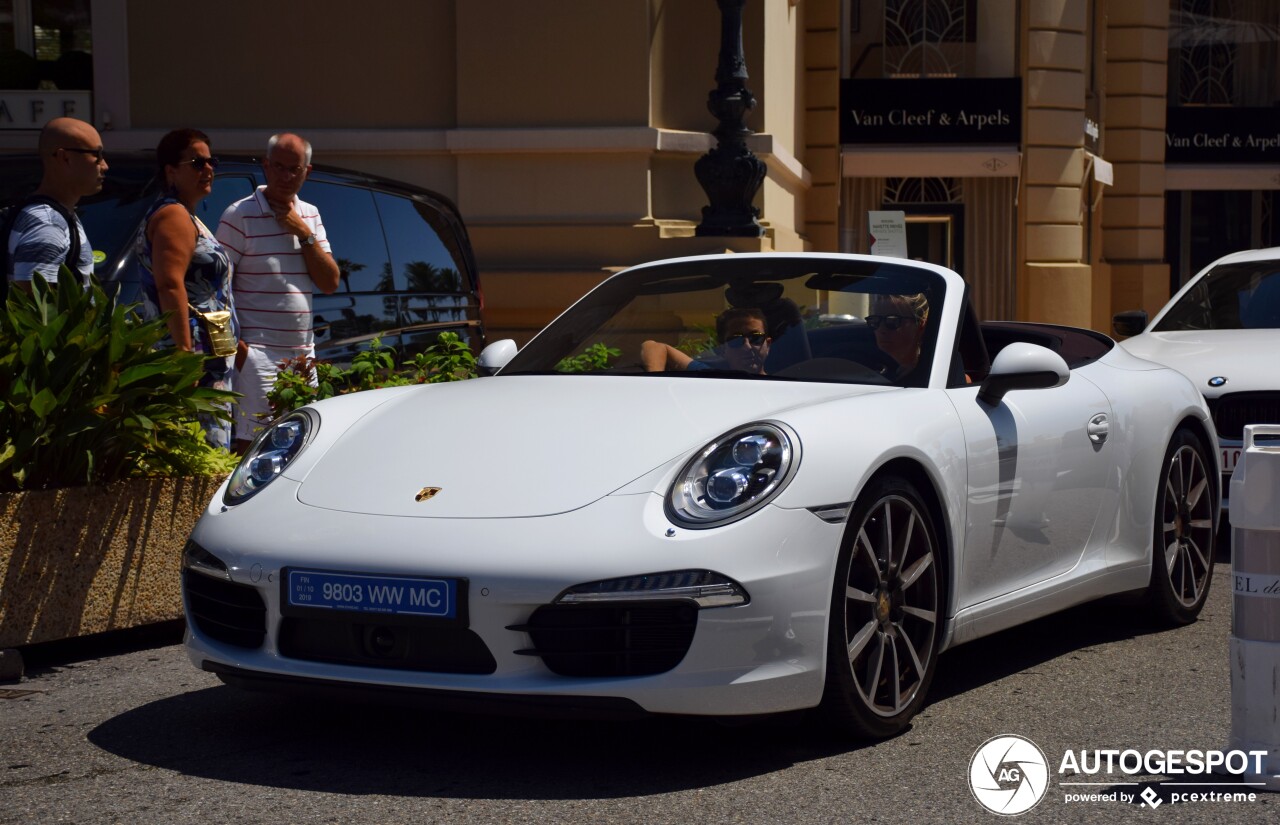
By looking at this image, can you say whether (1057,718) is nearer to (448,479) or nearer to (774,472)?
(774,472)

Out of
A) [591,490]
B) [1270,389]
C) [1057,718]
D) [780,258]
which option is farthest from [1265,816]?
[1270,389]

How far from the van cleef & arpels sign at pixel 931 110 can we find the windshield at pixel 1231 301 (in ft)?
48.8

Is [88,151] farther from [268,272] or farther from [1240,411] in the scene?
[1240,411]

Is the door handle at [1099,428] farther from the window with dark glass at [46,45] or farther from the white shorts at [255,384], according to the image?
the window with dark glass at [46,45]

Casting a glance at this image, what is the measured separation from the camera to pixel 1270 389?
855cm

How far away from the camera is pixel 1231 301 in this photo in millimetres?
10148

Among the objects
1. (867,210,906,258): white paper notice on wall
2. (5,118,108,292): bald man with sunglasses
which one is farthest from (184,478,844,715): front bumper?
(867,210,906,258): white paper notice on wall

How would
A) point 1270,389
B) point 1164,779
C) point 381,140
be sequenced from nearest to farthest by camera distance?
1. point 1164,779
2. point 1270,389
3. point 381,140

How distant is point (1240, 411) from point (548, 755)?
4989 millimetres

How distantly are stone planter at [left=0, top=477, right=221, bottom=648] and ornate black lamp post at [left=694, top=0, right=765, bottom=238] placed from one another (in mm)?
7132

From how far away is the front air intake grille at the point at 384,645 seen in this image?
14.5ft

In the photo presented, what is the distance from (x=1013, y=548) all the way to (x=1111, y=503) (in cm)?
79

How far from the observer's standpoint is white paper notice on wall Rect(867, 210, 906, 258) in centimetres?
1295

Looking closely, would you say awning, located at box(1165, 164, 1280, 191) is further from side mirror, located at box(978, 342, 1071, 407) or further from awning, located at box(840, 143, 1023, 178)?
side mirror, located at box(978, 342, 1071, 407)
